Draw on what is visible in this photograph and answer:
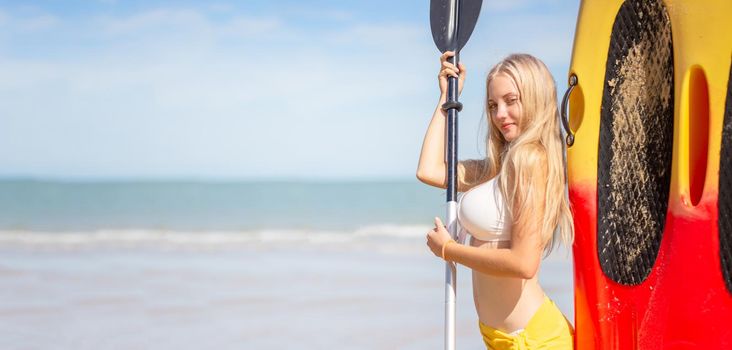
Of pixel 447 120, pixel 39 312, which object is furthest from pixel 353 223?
pixel 447 120

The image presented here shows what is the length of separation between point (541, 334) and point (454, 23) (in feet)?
3.03

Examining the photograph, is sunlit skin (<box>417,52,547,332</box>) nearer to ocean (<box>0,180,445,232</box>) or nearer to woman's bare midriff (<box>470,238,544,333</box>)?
woman's bare midriff (<box>470,238,544,333</box>)

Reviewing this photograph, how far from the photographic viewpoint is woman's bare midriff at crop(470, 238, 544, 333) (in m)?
2.54

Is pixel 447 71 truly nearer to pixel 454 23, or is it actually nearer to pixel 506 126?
pixel 454 23

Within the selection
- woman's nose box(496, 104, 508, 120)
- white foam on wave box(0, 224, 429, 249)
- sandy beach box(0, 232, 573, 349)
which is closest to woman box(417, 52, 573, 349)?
woman's nose box(496, 104, 508, 120)

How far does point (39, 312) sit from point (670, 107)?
4921 millimetres

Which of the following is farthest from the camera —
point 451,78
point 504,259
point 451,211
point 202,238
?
point 202,238

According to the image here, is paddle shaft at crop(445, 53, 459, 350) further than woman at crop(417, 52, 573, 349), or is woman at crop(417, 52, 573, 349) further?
paddle shaft at crop(445, 53, 459, 350)

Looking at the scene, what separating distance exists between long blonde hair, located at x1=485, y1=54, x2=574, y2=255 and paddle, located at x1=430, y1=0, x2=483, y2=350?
0.15m

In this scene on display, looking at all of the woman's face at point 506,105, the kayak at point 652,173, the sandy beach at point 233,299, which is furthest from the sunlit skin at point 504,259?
the sandy beach at point 233,299

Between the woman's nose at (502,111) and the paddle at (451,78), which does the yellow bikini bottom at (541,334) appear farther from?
the woman's nose at (502,111)

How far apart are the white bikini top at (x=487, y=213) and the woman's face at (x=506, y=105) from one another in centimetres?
14

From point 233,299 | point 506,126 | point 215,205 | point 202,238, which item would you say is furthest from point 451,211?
point 215,205

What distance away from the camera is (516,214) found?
2414mm
